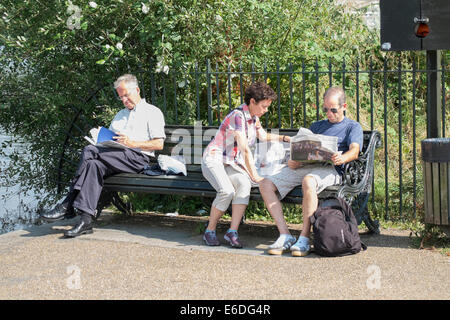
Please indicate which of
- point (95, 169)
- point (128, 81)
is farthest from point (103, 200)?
point (128, 81)

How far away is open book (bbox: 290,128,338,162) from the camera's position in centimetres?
570

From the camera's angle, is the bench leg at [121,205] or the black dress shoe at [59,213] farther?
the bench leg at [121,205]

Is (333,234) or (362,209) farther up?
(362,209)

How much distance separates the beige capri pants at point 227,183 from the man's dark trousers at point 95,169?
94cm

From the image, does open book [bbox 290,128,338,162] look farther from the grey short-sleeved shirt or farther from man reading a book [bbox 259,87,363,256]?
the grey short-sleeved shirt

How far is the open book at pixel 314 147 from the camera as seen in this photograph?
5699mm

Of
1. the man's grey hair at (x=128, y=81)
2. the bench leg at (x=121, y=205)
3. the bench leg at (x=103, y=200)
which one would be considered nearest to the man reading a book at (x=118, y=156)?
the man's grey hair at (x=128, y=81)

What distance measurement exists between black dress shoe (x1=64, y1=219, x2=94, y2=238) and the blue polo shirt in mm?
2269

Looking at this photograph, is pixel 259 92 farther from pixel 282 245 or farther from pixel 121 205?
pixel 121 205

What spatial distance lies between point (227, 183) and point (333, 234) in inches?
41.6

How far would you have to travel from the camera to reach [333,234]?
5.41m

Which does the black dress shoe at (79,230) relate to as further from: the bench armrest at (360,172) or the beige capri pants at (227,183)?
the bench armrest at (360,172)

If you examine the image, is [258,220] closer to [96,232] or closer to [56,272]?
[96,232]

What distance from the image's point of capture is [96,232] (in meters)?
6.62
